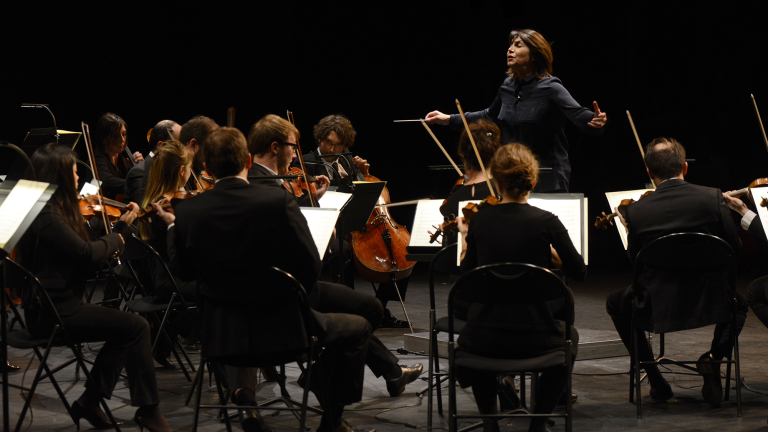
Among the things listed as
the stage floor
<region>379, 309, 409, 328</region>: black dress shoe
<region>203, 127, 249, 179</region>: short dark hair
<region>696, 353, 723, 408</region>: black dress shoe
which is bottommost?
<region>379, 309, 409, 328</region>: black dress shoe

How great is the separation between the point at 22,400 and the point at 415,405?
1.72 meters

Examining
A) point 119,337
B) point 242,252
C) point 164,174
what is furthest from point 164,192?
point 242,252

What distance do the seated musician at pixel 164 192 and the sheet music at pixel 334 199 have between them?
2.16ft

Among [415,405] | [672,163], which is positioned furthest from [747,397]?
[415,405]

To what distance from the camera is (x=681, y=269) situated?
293cm

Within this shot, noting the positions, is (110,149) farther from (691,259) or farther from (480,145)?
(691,259)

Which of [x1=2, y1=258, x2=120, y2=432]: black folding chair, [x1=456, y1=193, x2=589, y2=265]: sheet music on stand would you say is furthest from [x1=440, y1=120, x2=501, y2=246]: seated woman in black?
[x1=2, y1=258, x2=120, y2=432]: black folding chair

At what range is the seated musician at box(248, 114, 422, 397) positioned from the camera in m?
2.99

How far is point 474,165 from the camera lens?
3244 mm

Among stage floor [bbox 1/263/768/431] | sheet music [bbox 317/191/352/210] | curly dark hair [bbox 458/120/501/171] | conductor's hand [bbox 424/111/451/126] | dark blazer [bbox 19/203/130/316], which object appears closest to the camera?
dark blazer [bbox 19/203/130/316]

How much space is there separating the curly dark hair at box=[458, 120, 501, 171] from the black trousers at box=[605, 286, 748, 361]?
2.67 ft

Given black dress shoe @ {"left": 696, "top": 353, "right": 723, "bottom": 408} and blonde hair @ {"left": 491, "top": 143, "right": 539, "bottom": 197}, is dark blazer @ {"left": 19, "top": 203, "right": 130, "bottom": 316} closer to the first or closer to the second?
blonde hair @ {"left": 491, "top": 143, "right": 539, "bottom": 197}

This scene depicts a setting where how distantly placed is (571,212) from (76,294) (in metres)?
1.84

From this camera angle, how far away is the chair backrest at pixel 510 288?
2.25m
